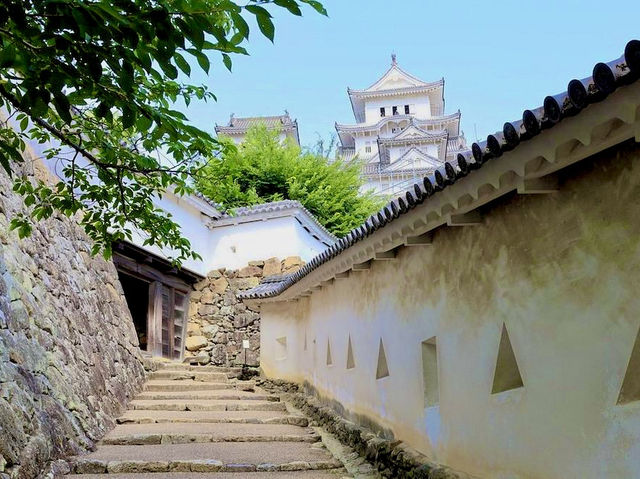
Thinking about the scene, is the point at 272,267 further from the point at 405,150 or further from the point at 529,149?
the point at 405,150

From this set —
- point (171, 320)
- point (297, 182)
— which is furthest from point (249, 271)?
point (297, 182)

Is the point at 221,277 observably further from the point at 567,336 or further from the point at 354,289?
the point at 567,336

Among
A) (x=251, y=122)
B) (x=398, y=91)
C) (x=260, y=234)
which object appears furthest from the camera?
(x=398, y=91)

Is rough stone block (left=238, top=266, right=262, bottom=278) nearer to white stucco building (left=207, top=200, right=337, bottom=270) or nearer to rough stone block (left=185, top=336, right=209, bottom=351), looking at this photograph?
white stucco building (left=207, top=200, right=337, bottom=270)

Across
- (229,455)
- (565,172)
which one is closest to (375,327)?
(229,455)

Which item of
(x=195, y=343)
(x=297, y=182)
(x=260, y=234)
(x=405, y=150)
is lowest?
(x=195, y=343)

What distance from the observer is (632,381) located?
257 centimetres

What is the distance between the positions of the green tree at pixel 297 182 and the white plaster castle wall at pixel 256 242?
5.39ft

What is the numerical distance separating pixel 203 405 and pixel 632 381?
7.31m

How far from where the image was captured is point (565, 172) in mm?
2957

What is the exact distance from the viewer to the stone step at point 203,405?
8546 mm

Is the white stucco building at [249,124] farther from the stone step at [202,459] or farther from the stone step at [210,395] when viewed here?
the stone step at [202,459]

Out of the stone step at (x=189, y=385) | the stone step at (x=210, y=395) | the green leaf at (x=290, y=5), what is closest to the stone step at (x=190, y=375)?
the stone step at (x=189, y=385)

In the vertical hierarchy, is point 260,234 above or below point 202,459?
above
